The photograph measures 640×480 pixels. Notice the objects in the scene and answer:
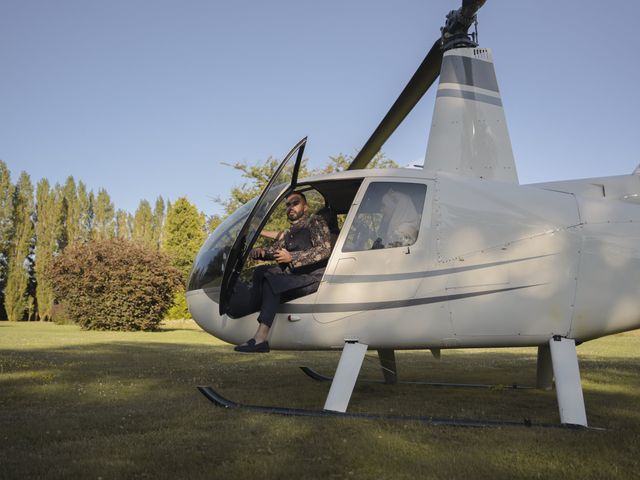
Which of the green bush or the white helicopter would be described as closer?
the white helicopter

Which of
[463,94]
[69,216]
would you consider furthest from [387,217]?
[69,216]

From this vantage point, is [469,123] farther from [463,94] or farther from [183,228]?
[183,228]

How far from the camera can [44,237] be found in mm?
43281

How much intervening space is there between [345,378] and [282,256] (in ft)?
3.95

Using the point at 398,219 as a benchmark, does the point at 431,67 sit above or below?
above

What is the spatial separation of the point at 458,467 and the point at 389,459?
407 millimetres

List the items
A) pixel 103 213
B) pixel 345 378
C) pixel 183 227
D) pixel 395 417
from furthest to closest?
pixel 103 213 → pixel 183 227 → pixel 345 378 → pixel 395 417

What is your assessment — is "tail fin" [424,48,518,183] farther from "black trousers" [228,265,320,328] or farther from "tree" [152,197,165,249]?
"tree" [152,197,165,249]

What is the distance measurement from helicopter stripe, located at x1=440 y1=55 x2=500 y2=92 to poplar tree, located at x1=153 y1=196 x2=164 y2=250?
53.0 m

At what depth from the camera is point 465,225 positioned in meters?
4.93

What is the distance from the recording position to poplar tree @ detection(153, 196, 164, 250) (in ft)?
188

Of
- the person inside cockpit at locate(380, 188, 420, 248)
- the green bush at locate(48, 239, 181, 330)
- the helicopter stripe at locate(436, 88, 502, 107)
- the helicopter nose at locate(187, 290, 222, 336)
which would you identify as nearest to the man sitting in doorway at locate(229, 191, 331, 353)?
the helicopter nose at locate(187, 290, 222, 336)

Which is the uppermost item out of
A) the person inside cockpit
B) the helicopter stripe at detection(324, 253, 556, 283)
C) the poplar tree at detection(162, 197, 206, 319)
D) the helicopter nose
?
the poplar tree at detection(162, 197, 206, 319)

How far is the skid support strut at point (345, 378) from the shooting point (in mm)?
4621
